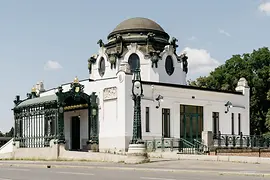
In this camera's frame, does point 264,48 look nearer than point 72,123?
No

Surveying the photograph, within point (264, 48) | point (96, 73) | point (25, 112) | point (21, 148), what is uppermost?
point (264, 48)

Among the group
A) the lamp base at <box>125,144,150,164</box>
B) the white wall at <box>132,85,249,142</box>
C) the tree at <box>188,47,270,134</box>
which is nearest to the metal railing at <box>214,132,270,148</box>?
the white wall at <box>132,85,249,142</box>

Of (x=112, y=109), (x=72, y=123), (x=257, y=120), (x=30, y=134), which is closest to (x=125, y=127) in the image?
(x=112, y=109)

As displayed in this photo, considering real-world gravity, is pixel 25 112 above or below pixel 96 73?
below

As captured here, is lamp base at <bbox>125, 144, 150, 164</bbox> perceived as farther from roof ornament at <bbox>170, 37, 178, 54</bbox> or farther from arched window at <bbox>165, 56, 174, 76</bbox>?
roof ornament at <bbox>170, 37, 178, 54</bbox>

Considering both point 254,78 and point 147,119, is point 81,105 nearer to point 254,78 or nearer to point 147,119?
point 147,119

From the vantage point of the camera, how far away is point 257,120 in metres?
61.6

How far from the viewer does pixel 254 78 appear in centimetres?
6047

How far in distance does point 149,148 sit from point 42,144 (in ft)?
31.7

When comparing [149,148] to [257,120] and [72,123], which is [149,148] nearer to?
[72,123]

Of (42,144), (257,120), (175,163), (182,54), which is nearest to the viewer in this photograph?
(175,163)

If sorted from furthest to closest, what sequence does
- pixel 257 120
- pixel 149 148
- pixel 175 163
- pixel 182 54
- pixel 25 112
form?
1. pixel 257 120
2. pixel 182 54
3. pixel 25 112
4. pixel 149 148
5. pixel 175 163

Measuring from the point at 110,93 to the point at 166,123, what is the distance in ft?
16.9

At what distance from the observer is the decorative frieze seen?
40438mm
